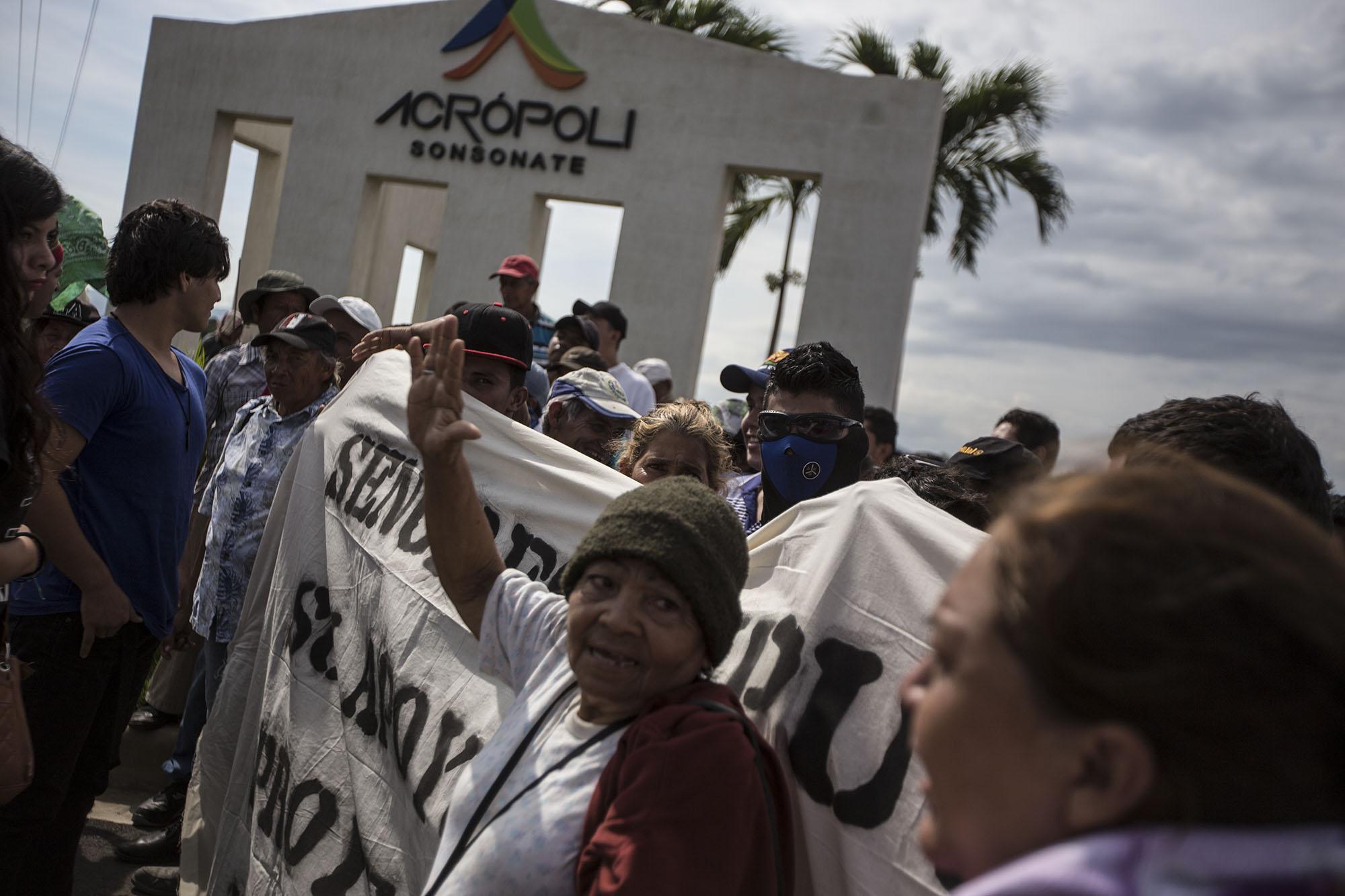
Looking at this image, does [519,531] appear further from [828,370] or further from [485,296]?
[485,296]

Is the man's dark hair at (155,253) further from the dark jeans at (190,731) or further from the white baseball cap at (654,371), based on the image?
the white baseball cap at (654,371)

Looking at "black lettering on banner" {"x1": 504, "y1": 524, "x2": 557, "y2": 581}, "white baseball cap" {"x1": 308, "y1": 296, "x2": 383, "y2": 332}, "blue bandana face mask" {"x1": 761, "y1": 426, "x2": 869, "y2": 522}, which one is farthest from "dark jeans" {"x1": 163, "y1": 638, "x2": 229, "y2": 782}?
"blue bandana face mask" {"x1": 761, "y1": 426, "x2": 869, "y2": 522}

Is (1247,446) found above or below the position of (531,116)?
below

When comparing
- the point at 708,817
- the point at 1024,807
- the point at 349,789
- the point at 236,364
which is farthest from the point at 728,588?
the point at 236,364

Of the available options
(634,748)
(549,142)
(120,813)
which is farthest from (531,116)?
(634,748)

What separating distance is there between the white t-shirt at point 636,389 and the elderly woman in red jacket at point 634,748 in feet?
15.3

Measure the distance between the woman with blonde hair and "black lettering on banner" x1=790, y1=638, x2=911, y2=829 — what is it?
95 cm

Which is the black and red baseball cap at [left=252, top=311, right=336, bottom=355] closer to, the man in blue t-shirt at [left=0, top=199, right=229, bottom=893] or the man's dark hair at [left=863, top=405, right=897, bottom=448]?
the man in blue t-shirt at [left=0, top=199, right=229, bottom=893]

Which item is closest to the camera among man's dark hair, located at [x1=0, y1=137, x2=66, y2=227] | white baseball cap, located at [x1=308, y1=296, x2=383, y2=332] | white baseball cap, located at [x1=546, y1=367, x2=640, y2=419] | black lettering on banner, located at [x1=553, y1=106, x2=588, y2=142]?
man's dark hair, located at [x1=0, y1=137, x2=66, y2=227]

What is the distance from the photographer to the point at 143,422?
121 inches

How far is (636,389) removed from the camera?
6766 millimetres

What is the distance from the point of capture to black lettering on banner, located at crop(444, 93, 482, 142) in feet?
42.1

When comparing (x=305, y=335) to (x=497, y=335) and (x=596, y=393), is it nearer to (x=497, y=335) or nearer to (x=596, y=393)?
(x=497, y=335)

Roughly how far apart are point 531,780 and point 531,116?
470 inches
